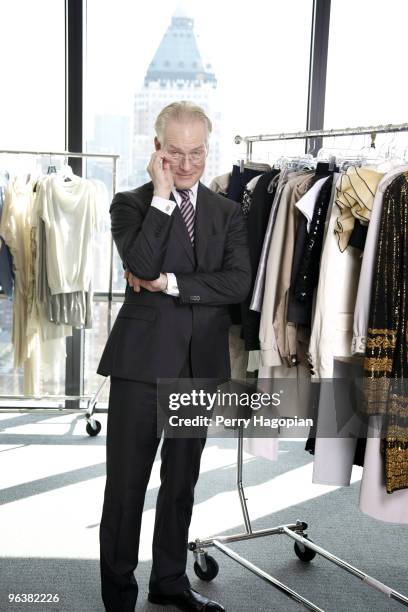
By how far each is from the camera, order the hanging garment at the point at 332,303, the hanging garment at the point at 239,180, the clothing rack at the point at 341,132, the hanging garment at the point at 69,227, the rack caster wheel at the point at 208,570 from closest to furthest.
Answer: the hanging garment at the point at 332,303 → the clothing rack at the point at 341,132 → the rack caster wheel at the point at 208,570 → the hanging garment at the point at 239,180 → the hanging garment at the point at 69,227

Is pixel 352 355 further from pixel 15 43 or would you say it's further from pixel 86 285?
pixel 15 43

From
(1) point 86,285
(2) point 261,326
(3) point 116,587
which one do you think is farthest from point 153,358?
(1) point 86,285

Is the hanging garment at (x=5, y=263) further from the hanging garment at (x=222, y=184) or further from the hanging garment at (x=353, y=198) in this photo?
the hanging garment at (x=353, y=198)

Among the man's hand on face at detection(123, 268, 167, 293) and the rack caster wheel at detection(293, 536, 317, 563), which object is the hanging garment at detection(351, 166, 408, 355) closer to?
the man's hand on face at detection(123, 268, 167, 293)

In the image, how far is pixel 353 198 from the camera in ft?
7.53

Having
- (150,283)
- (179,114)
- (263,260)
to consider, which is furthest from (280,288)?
(179,114)

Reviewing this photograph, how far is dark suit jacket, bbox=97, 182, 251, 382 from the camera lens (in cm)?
213

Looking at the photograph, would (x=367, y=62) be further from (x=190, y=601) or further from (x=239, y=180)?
(x=190, y=601)

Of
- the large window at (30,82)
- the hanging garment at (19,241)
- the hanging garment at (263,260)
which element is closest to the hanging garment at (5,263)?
the hanging garment at (19,241)

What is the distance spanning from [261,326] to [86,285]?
5.99ft

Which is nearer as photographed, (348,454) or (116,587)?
(116,587)

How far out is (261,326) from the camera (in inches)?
101

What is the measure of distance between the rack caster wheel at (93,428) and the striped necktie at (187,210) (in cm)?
254

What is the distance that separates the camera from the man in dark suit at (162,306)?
2148 millimetres
